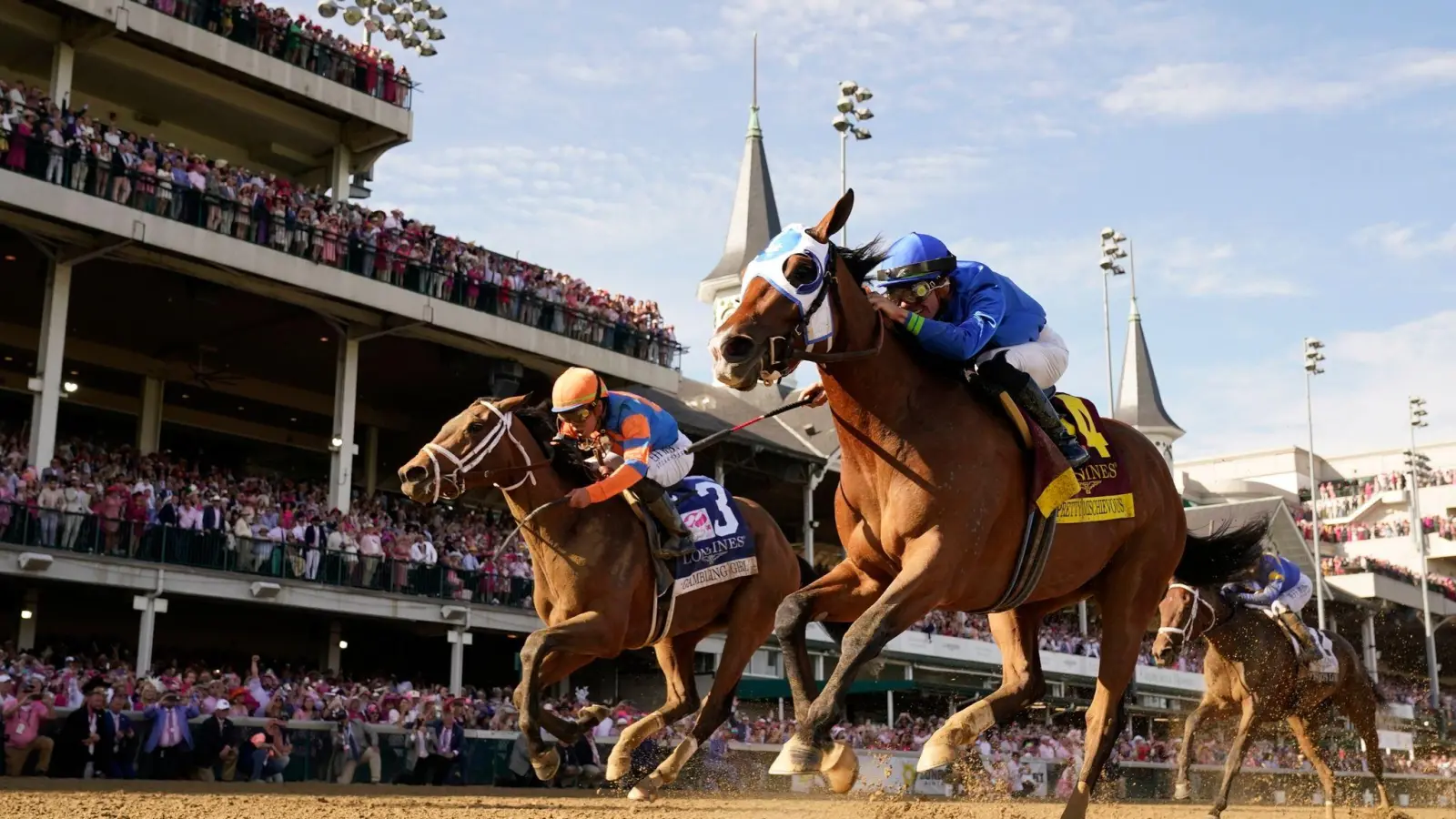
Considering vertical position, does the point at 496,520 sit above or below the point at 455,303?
below

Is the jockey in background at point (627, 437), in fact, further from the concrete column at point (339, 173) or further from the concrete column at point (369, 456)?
the concrete column at point (369, 456)

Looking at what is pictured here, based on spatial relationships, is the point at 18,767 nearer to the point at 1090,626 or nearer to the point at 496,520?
the point at 496,520

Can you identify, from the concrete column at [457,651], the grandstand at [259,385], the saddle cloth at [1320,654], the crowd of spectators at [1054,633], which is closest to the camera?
the saddle cloth at [1320,654]

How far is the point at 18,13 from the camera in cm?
2314

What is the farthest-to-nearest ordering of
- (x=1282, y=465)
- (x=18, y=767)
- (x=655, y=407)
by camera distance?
(x=1282, y=465) → (x=18, y=767) → (x=655, y=407)

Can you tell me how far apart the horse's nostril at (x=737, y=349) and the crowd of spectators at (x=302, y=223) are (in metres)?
17.7

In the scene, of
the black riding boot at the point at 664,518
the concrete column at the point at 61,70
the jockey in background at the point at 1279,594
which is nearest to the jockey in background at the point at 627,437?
the black riding boot at the point at 664,518

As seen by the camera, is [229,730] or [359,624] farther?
[359,624]

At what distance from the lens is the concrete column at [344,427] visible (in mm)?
24891

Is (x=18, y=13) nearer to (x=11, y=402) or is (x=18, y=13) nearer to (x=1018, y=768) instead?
(x=11, y=402)

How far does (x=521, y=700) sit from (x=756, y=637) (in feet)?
6.89

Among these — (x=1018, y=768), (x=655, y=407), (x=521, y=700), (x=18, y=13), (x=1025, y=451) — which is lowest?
(x=1018, y=768)

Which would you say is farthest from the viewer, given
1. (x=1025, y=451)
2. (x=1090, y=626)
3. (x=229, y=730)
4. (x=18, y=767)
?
(x=1090, y=626)

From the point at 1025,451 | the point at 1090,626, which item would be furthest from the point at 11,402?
the point at 1090,626
